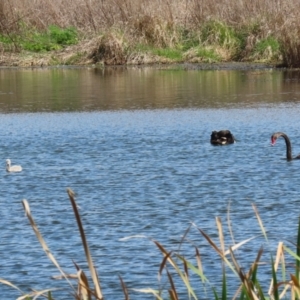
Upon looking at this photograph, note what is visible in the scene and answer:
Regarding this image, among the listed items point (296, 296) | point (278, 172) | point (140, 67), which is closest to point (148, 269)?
point (296, 296)

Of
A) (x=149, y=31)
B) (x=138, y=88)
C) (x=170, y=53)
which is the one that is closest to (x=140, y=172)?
(x=138, y=88)

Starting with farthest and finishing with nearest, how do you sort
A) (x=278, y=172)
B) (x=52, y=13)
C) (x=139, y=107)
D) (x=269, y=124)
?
1. (x=52, y=13)
2. (x=139, y=107)
3. (x=269, y=124)
4. (x=278, y=172)

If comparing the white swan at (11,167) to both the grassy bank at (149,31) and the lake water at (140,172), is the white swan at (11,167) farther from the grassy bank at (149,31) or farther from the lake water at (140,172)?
the grassy bank at (149,31)

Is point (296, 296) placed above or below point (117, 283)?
above

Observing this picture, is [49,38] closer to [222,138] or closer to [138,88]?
[138,88]

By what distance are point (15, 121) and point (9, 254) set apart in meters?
11.3

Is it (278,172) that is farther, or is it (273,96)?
(273,96)

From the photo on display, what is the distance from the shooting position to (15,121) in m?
20.1

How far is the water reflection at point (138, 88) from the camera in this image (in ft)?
74.3

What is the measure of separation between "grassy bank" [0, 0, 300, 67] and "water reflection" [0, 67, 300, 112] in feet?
3.95

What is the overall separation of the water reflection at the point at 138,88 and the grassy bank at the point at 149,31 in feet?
3.95

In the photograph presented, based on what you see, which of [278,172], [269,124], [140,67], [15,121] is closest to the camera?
[278,172]

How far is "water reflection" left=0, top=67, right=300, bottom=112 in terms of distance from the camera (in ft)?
74.3

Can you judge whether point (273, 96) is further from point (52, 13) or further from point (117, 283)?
point (117, 283)
